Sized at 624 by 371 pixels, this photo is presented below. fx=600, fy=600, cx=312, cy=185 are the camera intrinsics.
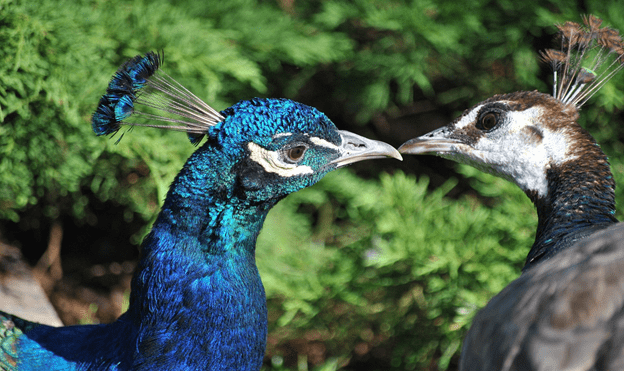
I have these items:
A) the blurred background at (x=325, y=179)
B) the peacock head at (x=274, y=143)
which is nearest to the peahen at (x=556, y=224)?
the peacock head at (x=274, y=143)

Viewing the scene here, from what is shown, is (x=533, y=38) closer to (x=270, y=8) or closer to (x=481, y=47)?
(x=481, y=47)

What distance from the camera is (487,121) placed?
1185 millimetres

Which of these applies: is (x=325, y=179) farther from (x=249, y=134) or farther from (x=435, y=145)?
(x=249, y=134)

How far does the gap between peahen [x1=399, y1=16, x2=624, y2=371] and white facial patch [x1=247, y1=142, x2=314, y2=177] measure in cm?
34

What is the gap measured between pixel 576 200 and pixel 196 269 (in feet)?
2.12

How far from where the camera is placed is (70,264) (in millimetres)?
2053

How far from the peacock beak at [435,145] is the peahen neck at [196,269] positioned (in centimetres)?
42

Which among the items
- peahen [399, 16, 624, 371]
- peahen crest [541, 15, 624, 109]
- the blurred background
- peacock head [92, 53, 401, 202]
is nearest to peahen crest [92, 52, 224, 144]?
peacock head [92, 53, 401, 202]

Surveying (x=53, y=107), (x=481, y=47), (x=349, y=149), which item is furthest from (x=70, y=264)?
(x=481, y=47)

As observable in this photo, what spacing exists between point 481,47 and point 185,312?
1.38 metres

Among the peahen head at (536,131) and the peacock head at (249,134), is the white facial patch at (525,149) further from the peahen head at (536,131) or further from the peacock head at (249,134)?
the peacock head at (249,134)

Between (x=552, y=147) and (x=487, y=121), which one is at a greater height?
(x=487, y=121)

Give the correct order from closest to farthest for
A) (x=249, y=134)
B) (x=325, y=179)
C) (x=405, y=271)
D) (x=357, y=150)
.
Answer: (x=249, y=134), (x=357, y=150), (x=405, y=271), (x=325, y=179)

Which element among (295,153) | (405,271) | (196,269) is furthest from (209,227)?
(405,271)
